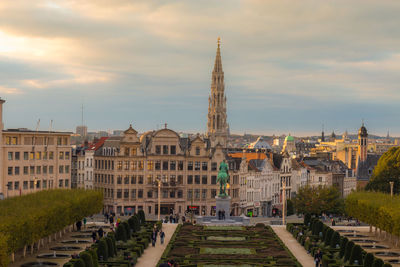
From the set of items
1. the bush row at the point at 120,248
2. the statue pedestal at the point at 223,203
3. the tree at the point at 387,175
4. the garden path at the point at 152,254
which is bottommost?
the garden path at the point at 152,254

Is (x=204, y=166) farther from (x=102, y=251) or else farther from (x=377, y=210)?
(x=102, y=251)

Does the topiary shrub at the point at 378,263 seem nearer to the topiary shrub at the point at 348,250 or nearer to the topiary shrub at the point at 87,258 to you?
the topiary shrub at the point at 348,250

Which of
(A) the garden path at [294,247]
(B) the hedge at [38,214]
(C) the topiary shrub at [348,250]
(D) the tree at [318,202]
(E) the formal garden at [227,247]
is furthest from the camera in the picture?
(D) the tree at [318,202]

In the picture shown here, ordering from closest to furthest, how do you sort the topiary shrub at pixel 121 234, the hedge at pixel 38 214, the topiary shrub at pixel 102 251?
the hedge at pixel 38 214 → the topiary shrub at pixel 102 251 → the topiary shrub at pixel 121 234

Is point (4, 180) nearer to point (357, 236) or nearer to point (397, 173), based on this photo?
point (357, 236)

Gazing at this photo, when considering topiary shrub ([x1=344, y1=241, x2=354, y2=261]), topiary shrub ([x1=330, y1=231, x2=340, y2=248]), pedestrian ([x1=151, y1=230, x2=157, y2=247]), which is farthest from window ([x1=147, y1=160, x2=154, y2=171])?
topiary shrub ([x1=344, y1=241, x2=354, y2=261])

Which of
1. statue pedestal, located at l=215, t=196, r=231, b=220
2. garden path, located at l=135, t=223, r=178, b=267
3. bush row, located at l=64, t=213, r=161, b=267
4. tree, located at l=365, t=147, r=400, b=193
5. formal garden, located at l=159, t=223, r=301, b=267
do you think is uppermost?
tree, located at l=365, t=147, r=400, b=193

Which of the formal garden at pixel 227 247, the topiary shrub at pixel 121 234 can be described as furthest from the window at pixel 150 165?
the topiary shrub at pixel 121 234

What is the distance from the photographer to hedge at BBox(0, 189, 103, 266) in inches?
2690

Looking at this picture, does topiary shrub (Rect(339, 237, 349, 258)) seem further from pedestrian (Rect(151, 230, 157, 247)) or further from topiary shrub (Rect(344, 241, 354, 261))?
pedestrian (Rect(151, 230, 157, 247))

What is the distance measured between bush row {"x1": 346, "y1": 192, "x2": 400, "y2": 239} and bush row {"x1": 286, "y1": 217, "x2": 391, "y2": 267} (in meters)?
6.58

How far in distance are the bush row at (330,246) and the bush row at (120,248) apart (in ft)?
60.4

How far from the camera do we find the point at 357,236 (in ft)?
330

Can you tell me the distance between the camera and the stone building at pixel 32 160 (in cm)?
12622
